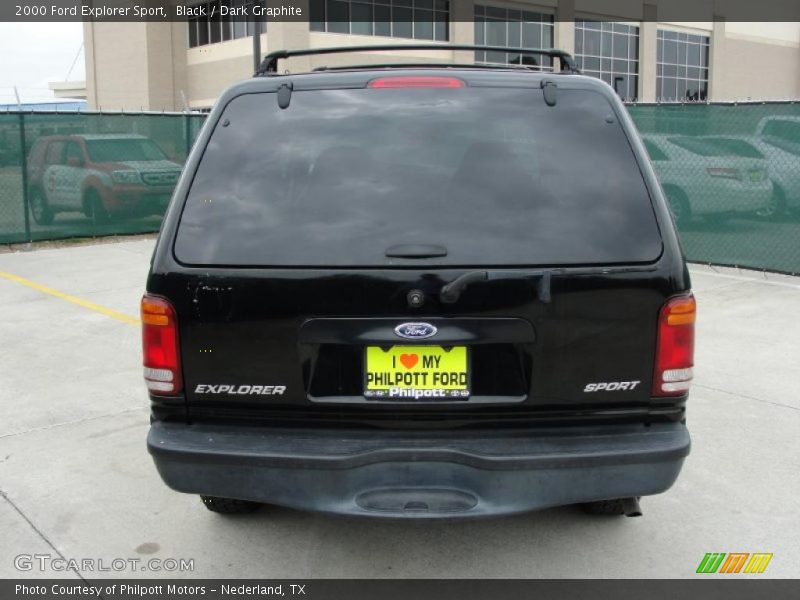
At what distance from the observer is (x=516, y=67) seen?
3682 mm

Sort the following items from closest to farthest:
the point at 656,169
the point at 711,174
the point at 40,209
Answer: the point at 711,174, the point at 656,169, the point at 40,209

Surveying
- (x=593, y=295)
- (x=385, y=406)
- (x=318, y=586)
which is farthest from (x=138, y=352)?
(x=593, y=295)

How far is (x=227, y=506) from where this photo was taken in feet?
12.7

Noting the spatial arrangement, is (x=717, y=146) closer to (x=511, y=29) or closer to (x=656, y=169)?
(x=656, y=169)

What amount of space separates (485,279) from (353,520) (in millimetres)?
1025

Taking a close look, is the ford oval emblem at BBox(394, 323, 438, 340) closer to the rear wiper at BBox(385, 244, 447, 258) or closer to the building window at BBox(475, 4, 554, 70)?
the rear wiper at BBox(385, 244, 447, 258)

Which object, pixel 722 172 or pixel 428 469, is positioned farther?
pixel 722 172

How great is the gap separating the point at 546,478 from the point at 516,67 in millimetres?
1794

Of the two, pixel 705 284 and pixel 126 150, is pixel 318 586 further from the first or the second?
pixel 126 150

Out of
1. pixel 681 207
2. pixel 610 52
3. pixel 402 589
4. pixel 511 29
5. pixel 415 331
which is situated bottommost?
pixel 402 589

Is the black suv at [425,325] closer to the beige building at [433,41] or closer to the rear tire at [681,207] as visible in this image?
the rear tire at [681,207]

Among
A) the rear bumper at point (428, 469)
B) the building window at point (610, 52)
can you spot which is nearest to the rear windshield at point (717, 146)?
the rear bumper at point (428, 469)

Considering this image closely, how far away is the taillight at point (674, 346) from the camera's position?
3000 mm

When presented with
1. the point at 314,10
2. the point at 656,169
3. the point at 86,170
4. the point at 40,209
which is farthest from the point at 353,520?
the point at 314,10
